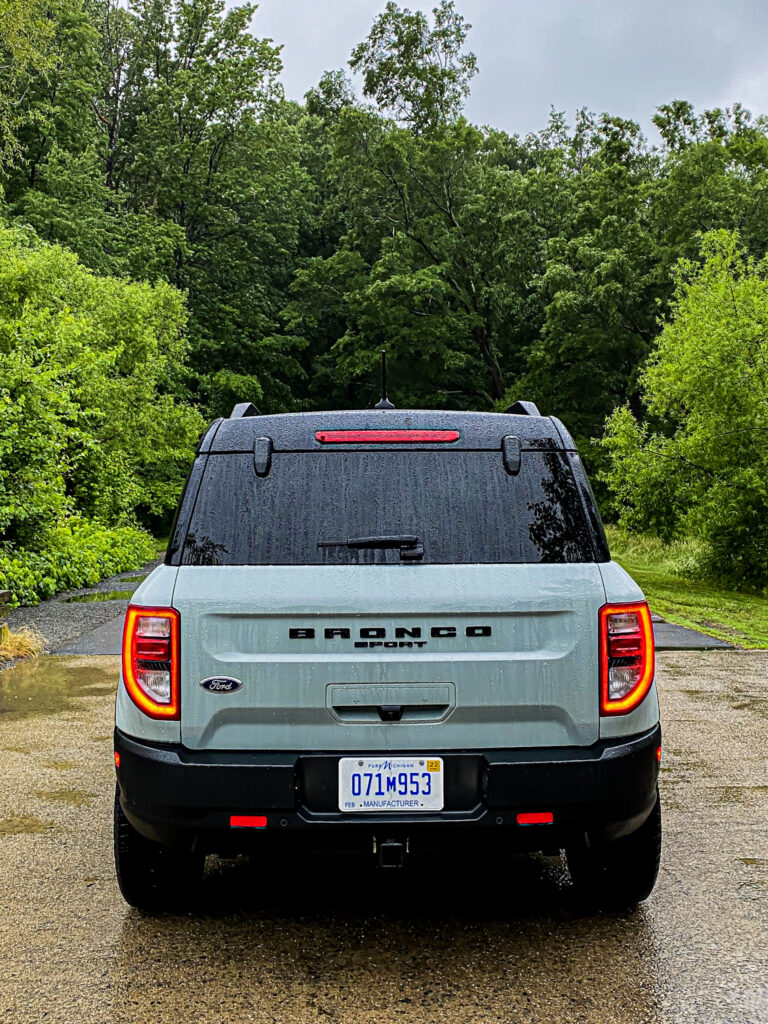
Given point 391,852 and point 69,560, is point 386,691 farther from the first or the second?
point 69,560

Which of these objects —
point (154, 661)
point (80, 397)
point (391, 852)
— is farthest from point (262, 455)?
point (80, 397)

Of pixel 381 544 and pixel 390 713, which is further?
pixel 381 544

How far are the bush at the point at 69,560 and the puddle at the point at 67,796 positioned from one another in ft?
28.0

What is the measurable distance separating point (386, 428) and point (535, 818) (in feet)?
4.68

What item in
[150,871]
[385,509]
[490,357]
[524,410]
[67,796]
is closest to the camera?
[385,509]

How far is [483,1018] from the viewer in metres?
3.32

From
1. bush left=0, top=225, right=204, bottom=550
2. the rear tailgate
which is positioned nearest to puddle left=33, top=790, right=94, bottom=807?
the rear tailgate

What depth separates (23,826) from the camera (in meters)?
5.44

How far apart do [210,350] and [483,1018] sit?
44.5m

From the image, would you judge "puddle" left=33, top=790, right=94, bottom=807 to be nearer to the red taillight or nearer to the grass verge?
the red taillight

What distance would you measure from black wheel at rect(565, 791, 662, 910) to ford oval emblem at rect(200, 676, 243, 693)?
133 cm

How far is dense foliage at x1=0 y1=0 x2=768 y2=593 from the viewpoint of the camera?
37.9 m

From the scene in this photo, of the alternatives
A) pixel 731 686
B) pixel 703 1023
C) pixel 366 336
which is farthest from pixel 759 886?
pixel 366 336

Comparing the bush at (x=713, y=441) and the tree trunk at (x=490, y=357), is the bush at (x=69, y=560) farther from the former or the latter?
the tree trunk at (x=490, y=357)
